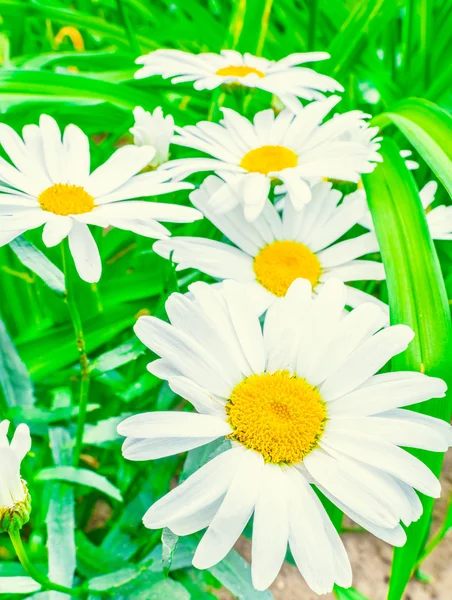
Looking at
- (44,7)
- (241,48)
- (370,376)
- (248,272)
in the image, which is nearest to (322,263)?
(248,272)

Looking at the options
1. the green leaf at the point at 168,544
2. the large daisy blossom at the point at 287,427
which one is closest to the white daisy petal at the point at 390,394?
the large daisy blossom at the point at 287,427

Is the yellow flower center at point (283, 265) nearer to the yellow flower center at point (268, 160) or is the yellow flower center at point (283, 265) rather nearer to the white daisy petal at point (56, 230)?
the yellow flower center at point (268, 160)

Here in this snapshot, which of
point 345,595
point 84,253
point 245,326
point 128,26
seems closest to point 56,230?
point 84,253

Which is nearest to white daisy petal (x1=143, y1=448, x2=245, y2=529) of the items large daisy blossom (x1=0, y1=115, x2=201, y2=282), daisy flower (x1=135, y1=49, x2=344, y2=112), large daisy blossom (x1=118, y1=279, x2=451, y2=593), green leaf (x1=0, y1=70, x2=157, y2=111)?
large daisy blossom (x1=118, y1=279, x2=451, y2=593)

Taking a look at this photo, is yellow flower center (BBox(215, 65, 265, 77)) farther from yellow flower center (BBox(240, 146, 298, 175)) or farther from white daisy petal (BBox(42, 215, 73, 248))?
white daisy petal (BBox(42, 215, 73, 248))

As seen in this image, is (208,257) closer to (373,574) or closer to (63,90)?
(63,90)

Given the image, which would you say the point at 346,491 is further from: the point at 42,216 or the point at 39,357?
the point at 39,357
